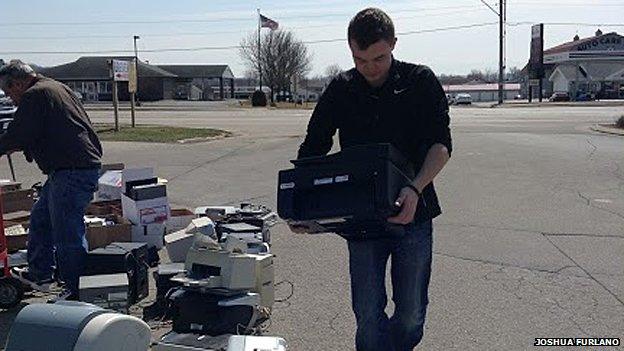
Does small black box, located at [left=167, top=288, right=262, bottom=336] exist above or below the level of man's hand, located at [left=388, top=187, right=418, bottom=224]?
below

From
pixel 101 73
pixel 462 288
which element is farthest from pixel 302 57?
pixel 462 288

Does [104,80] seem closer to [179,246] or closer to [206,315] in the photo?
[179,246]

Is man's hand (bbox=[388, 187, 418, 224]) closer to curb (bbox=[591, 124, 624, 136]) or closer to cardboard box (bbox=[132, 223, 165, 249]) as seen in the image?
cardboard box (bbox=[132, 223, 165, 249])

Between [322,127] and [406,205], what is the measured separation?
705 millimetres

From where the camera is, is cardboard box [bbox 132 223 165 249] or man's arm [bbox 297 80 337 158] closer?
man's arm [bbox 297 80 337 158]

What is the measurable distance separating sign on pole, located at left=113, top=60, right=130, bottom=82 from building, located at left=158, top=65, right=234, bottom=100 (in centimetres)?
6693

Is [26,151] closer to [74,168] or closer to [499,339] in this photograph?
[74,168]

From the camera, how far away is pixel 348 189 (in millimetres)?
3336

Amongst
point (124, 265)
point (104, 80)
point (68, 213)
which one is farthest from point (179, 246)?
point (104, 80)

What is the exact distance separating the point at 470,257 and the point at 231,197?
4.93m

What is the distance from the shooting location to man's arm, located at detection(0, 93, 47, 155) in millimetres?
5434

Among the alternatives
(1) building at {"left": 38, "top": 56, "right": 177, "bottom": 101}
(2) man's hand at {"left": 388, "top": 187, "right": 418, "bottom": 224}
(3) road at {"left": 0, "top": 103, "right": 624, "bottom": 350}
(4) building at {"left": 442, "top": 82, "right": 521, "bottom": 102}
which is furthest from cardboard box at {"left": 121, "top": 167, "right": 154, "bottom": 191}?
(4) building at {"left": 442, "top": 82, "right": 521, "bottom": 102}

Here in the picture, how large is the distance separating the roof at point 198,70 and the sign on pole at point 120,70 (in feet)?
230

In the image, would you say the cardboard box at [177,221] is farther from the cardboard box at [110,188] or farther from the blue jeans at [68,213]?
the blue jeans at [68,213]
